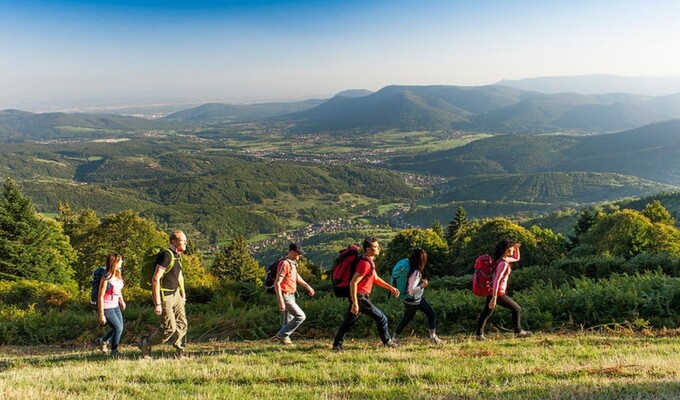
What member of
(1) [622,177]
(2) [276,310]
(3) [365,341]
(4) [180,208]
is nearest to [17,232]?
(2) [276,310]

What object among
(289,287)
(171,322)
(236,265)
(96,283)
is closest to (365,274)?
(289,287)

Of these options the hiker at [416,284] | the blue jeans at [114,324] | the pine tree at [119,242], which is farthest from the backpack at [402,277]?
the pine tree at [119,242]

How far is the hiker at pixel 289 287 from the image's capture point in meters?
7.29

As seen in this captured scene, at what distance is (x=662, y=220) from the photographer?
35.0m

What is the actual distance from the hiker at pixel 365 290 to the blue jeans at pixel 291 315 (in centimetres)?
85

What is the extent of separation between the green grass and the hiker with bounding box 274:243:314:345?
45cm

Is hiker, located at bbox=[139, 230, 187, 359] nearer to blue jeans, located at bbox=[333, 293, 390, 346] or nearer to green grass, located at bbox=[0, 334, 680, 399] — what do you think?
green grass, located at bbox=[0, 334, 680, 399]

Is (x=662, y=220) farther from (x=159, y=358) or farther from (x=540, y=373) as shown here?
(x=159, y=358)

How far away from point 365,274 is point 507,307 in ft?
9.35

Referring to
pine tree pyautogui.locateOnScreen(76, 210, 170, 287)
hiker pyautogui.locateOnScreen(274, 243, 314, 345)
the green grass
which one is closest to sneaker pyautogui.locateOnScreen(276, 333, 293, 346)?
hiker pyautogui.locateOnScreen(274, 243, 314, 345)

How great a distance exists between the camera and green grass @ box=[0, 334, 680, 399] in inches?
183

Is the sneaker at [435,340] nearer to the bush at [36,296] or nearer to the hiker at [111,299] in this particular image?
the hiker at [111,299]

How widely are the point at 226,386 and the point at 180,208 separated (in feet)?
585

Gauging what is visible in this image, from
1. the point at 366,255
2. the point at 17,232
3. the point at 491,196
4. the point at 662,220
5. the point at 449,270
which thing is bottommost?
the point at 491,196
